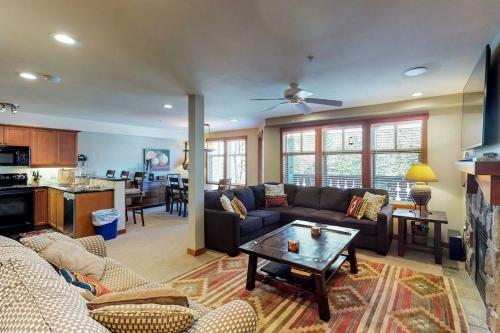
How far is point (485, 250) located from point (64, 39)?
4386mm

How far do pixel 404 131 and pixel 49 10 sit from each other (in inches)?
205

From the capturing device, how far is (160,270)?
10.7 feet

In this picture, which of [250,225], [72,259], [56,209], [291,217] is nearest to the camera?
[72,259]

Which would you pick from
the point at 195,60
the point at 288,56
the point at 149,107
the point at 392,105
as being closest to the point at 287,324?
the point at 288,56

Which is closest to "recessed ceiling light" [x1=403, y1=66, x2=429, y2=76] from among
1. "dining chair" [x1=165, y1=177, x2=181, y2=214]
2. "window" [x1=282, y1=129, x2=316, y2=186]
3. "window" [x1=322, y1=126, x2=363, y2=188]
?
"window" [x1=322, y1=126, x2=363, y2=188]

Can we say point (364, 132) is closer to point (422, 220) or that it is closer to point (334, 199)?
point (334, 199)

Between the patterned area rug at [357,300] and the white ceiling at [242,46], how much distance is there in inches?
97.9

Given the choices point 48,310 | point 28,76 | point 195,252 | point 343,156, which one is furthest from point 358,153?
point 28,76

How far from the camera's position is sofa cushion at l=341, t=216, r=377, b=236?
3.85m

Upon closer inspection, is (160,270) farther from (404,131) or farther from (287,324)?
(404,131)

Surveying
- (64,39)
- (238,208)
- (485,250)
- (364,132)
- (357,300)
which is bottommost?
(357,300)

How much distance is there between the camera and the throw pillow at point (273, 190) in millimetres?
5218

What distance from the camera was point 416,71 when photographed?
2934 millimetres

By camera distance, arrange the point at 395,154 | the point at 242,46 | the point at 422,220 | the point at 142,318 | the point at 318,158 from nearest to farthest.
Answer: the point at 142,318 < the point at 242,46 < the point at 422,220 < the point at 395,154 < the point at 318,158
